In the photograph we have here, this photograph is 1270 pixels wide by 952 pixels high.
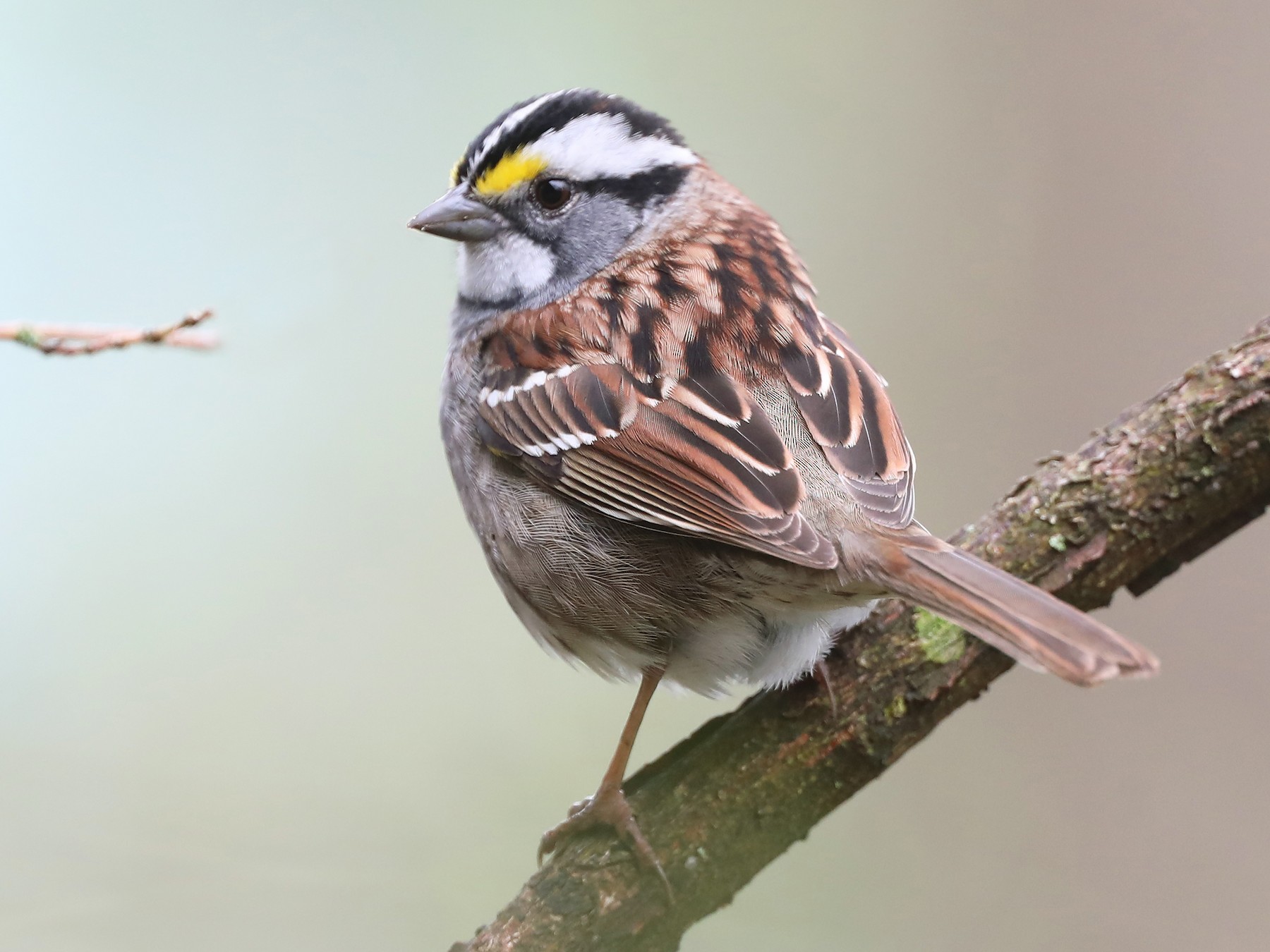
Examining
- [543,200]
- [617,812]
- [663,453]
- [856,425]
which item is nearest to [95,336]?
[663,453]

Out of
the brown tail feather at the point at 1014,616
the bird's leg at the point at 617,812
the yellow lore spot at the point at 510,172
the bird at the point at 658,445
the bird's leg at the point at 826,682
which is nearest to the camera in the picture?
the brown tail feather at the point at 1014,616

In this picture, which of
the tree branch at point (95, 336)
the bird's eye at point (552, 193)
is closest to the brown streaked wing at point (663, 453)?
the bird's eye at point (552, 193)

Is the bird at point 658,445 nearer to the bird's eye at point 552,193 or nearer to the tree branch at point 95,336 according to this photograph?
the bird's eye at point 552,193

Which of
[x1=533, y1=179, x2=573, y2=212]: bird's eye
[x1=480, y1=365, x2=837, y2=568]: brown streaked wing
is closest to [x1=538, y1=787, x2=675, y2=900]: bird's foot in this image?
[x1=480, y1=365, x2=837, y2=568]: brown streaked wing

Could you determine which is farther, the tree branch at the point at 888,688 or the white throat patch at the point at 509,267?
the white throat patch at the point at 509,267

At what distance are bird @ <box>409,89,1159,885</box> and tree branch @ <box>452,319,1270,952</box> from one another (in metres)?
0.08

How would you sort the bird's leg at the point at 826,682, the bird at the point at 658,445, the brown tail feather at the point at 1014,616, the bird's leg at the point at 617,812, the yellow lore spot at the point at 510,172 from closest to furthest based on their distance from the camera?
the brown tail feather at the point at 1014,616 → the bird at the point at 658,445 → the bird's leg at the point at 617,812 → the bird's leg at the point at 826,682 → the yellow lore spot at the point at 510,172

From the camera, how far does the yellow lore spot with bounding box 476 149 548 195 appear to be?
3.49 metres

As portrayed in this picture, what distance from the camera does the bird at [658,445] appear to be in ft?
8.47

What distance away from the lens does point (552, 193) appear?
358 cm

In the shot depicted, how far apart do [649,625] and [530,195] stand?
1450 mm

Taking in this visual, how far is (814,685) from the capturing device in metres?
2.88

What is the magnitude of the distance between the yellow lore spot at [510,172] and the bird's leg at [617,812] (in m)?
1.55

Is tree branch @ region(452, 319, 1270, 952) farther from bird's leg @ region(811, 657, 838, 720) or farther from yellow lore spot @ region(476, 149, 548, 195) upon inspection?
yellow lore spot @ region(476, 149, 548, 195)
